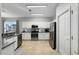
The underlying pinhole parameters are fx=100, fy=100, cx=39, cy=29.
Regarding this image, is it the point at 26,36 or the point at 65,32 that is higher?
the point at 65,32

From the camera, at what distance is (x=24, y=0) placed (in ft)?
5.67

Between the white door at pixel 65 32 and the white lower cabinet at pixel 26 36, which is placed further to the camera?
the white lower cabinet at pixel 26 36

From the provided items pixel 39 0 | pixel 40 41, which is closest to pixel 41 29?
pixel 40 41

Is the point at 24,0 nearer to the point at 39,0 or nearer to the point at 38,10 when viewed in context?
the point at 39,0

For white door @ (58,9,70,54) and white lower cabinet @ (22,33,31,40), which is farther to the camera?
white lower cabinet @ (22,33,31,40)

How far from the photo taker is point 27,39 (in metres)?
4.35

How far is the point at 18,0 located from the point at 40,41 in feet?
12.0

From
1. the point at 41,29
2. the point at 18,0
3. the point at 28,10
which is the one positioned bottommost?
the point at 41,29

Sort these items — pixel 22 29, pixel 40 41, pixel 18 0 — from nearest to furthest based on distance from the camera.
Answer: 1. pixel 18 0
2. pixel 22 29
3. pixel 40 41

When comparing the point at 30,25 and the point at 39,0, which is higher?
the point at 39,0

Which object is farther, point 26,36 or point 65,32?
point 26,36
